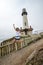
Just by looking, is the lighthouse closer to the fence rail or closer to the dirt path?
the fence rail

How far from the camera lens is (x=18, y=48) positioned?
13352mm

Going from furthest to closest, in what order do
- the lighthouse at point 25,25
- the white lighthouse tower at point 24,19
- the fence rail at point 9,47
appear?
the white lighthouse tower at point 24,19 → the lighthouse at point 25,25 → the fence rail at point 9,47

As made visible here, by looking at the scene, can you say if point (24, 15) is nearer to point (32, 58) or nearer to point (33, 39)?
point (33, 39)

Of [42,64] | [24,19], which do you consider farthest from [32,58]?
[24,19]

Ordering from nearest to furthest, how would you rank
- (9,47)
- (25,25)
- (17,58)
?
1. (17,58)
2. (9,47)
3. (25,25)

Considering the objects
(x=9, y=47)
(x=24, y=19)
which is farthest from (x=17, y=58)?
(x=24, y=19)

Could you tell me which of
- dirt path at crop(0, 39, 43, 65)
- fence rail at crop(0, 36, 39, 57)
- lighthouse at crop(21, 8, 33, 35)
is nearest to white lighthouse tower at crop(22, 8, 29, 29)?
lighthouse at crop(21, 8, 33, 35)

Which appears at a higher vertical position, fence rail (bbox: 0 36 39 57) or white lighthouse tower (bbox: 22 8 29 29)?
white lighthouse tower (bbox: 22 8 29 29)

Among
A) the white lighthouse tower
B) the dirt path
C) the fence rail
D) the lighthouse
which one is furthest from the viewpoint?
the white lighthouse tower

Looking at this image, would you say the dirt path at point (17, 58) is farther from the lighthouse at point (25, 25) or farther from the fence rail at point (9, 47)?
the lighthouse at point (25, 25)

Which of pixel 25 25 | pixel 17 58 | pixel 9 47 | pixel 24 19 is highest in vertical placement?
pixel 24 19

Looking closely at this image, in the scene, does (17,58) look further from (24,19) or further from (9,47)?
(24,19)

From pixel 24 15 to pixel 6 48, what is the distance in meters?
17.9

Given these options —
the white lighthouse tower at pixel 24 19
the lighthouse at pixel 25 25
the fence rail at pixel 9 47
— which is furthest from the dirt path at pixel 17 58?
the white lighthouse tower at pixel 24 19
